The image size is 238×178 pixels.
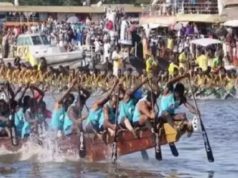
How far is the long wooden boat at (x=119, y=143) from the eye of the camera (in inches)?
815

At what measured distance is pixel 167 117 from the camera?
20.6 m

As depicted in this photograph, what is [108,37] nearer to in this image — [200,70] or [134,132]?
[200,70]

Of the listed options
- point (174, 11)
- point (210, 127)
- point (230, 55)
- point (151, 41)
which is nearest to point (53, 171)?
point (210, 127)

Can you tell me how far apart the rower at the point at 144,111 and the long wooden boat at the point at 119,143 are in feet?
0.70

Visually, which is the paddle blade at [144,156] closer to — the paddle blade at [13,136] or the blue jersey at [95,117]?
the blue jersey at [95,117]

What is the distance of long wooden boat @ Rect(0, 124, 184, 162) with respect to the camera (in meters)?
20.7

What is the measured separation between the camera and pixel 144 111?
2055 cm

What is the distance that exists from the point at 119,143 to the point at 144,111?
102 cm

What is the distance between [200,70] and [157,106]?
17.3m

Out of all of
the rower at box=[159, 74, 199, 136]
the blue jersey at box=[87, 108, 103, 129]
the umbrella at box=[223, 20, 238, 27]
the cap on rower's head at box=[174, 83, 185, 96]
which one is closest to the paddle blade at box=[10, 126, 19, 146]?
the blue jersey at box=[87, 108, 103, 129]

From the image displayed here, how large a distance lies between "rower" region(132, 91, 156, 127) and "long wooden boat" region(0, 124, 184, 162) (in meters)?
0.21

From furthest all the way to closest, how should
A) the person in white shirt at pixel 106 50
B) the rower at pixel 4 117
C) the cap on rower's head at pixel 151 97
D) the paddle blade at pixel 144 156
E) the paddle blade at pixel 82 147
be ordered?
1. the person in white shirt at pixel 106 50
2. the rower at pixel 4 117
3. the paddle blade at pixel 144 156
4. the paddle blade at pixel 82 147
5. the cap on rower's head at pixel 151 97

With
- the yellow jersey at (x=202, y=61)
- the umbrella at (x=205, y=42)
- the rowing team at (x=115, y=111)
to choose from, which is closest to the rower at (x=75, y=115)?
the rowing team at (x=115, y=111)

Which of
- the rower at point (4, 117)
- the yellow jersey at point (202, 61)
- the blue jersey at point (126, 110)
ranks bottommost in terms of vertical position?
the yellow jersey at point (202, 61)
